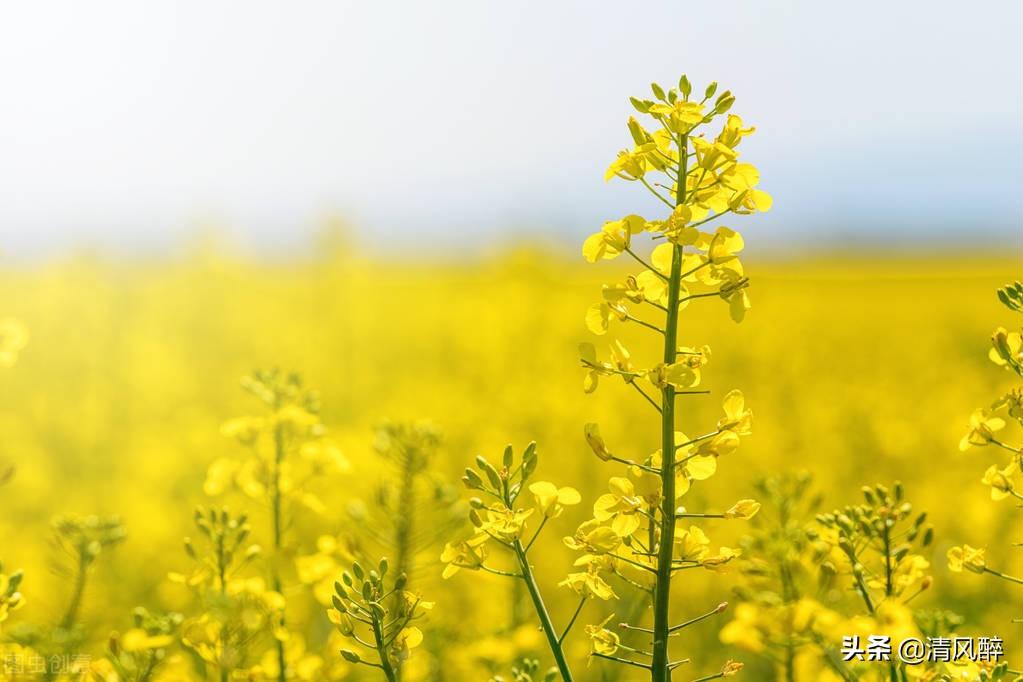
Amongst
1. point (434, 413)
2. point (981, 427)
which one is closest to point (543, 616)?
point (981, 427)

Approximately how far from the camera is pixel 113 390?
32.7 feet

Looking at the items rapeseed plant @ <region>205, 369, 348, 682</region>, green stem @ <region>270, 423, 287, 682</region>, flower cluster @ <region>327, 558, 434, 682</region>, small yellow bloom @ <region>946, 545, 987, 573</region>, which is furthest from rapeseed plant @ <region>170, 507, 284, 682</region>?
small yellow bloom @ <region>946, 545, 987, 573</region>

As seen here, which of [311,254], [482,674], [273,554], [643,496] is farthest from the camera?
[311,254]

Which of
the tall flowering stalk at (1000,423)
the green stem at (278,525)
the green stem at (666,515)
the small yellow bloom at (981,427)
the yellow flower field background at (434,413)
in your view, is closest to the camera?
the green stem at (666,515)

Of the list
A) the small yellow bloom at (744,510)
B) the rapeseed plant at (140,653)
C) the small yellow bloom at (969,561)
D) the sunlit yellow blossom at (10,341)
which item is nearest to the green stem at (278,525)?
the rapeseed plant at (140,653)

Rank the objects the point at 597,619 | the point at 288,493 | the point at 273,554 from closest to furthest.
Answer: the point at 273,554 → the point at 288,493 → the point at 597,619

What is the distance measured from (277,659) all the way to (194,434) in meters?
6.15

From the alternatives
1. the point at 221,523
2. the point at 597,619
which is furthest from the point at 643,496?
the point at 597,619

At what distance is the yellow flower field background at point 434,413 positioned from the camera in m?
→ 4.20

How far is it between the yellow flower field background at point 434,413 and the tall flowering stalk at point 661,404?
2.37ft

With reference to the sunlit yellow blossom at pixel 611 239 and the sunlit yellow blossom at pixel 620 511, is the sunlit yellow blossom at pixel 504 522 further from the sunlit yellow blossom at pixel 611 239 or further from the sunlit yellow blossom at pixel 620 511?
the sunlit yellow blossom at pixel 611 239

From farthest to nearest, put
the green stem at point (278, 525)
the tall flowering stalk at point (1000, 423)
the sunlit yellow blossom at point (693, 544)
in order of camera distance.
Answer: the green stem at point (278, 525), the tall flowering stalk at point (1000, 423), the sunlit yellow blossom at point (693, 544)

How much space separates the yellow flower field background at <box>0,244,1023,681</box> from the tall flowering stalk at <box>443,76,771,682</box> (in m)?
0.72

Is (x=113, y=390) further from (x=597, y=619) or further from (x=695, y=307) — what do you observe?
(x=695, y=307)
